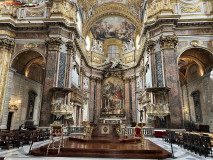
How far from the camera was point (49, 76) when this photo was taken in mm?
12961

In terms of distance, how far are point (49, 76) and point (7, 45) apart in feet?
16.2

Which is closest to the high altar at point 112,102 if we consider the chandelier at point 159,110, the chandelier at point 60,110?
the chandelier at point 159,110

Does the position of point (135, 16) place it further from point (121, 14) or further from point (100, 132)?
point (100, 132)

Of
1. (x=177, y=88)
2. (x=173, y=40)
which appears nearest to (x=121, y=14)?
(x=173, y=40)

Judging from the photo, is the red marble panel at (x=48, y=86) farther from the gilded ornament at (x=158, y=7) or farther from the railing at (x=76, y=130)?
the gilded ornament at (x=158, y=7)

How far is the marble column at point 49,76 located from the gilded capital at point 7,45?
11.1 ft

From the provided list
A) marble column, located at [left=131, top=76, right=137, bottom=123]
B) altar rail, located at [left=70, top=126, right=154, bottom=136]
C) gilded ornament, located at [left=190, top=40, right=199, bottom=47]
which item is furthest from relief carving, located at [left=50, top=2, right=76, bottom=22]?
marble column, located at [left=131, top=76, right=137, bottom=123]

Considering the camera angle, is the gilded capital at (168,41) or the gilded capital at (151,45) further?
the gilded capital at (151,45)

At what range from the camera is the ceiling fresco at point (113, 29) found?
23438 mm

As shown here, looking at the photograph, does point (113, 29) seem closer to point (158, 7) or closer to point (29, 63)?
point (158, 7)

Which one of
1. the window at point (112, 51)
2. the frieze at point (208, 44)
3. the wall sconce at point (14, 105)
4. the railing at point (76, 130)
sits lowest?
the railing at point (76, 130)

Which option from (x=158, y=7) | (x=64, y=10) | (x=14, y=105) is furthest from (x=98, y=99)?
(x=158, y=7)

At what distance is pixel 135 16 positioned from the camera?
2116 cm

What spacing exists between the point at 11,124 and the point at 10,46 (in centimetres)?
677
